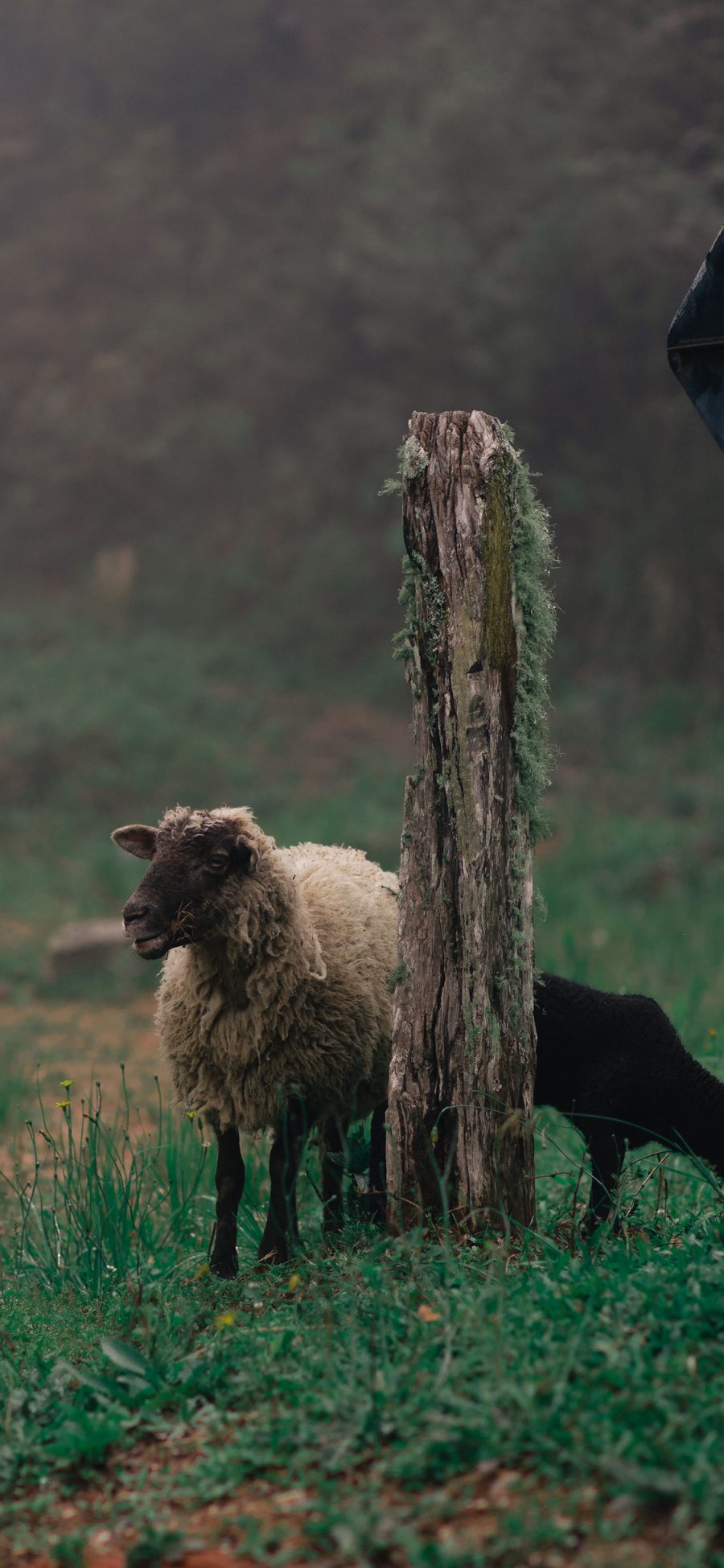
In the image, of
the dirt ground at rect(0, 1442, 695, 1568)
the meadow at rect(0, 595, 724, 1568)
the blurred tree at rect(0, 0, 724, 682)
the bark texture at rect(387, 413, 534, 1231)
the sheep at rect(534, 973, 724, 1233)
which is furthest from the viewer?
the blurred tree at rect(0, 0, 724, 682)

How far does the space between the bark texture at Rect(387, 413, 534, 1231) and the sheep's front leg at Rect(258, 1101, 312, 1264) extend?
515 mm

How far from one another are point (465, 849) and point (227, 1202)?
1.46 meters

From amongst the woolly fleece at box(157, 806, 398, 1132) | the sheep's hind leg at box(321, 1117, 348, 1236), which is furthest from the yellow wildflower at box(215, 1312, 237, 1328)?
the sheep's hind leg at box(321, 1117, 348, 1236)

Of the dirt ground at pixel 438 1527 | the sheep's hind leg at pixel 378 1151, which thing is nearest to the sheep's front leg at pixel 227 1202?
the sheep's hind leg at pixel 378 1151

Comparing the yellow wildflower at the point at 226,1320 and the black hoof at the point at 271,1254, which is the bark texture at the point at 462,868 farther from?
the yellow wildflower at the point at 226,1320

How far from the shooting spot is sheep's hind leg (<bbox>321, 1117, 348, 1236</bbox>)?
460 centimetres

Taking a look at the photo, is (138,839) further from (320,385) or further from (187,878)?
(320,385)

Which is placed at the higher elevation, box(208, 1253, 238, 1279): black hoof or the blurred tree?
the blurred tree

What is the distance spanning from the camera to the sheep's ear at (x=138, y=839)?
174 inches

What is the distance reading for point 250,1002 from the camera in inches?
172

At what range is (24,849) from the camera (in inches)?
548

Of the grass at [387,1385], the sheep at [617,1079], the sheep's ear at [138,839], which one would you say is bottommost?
the grass at [387,1385]

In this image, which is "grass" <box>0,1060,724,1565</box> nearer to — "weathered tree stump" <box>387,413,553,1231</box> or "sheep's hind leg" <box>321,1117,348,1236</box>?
"weathered tree stump" <box>387,413,553,1231</box>

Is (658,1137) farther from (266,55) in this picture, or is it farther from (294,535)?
(266,55)
